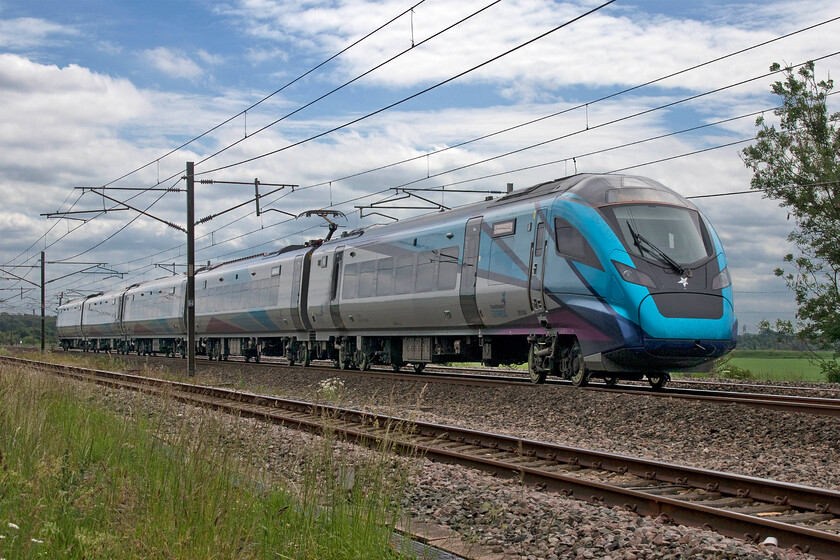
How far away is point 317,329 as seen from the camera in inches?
982

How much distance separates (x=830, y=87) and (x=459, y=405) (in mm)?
19272

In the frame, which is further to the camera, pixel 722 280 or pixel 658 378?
pixel 658 378

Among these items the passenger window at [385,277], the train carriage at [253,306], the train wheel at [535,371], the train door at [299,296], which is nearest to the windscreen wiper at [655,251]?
the train wheel at [535,371]

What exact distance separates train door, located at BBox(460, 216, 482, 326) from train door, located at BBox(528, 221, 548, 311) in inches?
75.1

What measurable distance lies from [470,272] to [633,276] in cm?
429

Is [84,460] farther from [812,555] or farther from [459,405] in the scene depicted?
[459,405]

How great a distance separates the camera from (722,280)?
46.8ft

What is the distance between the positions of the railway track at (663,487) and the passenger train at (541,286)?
4.36m

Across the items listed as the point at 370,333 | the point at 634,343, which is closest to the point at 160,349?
the point at 370,333

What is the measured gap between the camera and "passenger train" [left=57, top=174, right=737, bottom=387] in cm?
1358

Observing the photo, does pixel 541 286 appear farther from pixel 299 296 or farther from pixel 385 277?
pixel 299 296

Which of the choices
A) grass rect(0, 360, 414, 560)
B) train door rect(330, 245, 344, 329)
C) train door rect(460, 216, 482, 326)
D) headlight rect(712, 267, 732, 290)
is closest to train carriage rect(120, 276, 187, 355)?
train door rect(330, 245, 344, 329)

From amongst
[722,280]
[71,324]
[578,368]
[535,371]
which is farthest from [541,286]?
[71,324]

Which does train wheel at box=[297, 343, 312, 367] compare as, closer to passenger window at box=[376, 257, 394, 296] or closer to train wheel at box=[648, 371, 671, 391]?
passenger window at box=[376, 257, 394, 296]
